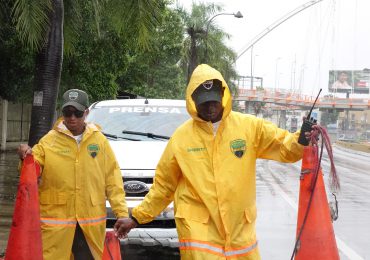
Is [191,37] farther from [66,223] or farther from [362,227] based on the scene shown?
[66,223]

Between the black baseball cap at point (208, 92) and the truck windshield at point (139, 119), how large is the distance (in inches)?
152

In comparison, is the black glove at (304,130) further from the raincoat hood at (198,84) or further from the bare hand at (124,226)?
the bare hand at (124,226)

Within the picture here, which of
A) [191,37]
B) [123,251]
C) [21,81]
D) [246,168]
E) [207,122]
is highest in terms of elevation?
[191,37]

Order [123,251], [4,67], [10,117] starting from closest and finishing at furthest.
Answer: [123,251], [4,67], [10,117]

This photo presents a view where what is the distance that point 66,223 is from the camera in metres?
4.42

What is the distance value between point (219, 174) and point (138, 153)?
11.0 ft

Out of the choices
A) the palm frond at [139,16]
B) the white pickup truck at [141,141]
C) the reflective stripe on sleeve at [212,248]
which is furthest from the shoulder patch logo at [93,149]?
the palm frond at [139,16]

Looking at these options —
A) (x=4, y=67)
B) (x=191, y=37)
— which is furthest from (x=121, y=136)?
(x=191, y=37)

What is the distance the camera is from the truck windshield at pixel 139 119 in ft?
25.1

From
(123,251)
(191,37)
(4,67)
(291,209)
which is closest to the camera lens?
(123,251)

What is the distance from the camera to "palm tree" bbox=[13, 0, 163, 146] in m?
8.54

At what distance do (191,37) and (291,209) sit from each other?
28927mm

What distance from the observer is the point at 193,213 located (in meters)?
3.46

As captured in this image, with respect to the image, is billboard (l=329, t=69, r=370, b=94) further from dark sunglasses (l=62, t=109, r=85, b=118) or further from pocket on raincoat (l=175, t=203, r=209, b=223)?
pocket on raincoat (l=175, t=203, r=209, b=223)
